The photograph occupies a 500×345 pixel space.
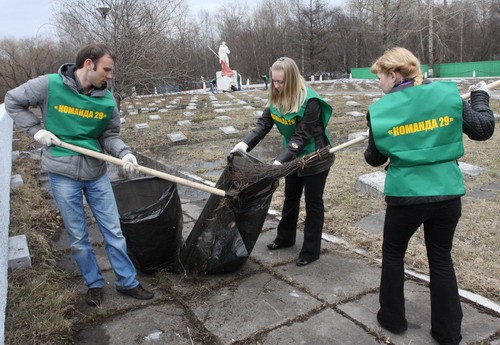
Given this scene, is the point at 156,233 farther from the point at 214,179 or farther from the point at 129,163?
the point at 214,179

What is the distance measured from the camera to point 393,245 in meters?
2.32

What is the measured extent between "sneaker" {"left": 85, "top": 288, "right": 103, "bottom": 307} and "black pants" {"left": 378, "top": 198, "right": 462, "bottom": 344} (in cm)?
184

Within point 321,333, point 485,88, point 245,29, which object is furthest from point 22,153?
point 245,29

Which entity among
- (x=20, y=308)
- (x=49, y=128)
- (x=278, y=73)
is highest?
(x=278, y=73)

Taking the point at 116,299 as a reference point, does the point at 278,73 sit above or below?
above

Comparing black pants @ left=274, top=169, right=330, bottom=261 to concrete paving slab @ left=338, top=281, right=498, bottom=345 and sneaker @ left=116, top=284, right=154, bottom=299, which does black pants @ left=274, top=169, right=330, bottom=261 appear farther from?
sneaker @ left=116, top=284, right=154, bottom=299

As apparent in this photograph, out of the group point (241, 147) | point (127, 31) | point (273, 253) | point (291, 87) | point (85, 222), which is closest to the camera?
point (85, 222)

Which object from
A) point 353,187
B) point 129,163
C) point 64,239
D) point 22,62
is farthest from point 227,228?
point 22,62

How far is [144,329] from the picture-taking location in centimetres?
254

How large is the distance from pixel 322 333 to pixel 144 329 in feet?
3.48

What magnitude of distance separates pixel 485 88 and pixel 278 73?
53.3 inches

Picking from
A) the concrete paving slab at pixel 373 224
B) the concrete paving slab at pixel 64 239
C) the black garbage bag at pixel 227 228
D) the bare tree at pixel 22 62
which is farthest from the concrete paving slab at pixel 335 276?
the bare tree at pixel 22 62

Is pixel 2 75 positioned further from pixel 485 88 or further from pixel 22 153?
pixel 485 88

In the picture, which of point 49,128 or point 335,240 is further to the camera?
point 335,240
